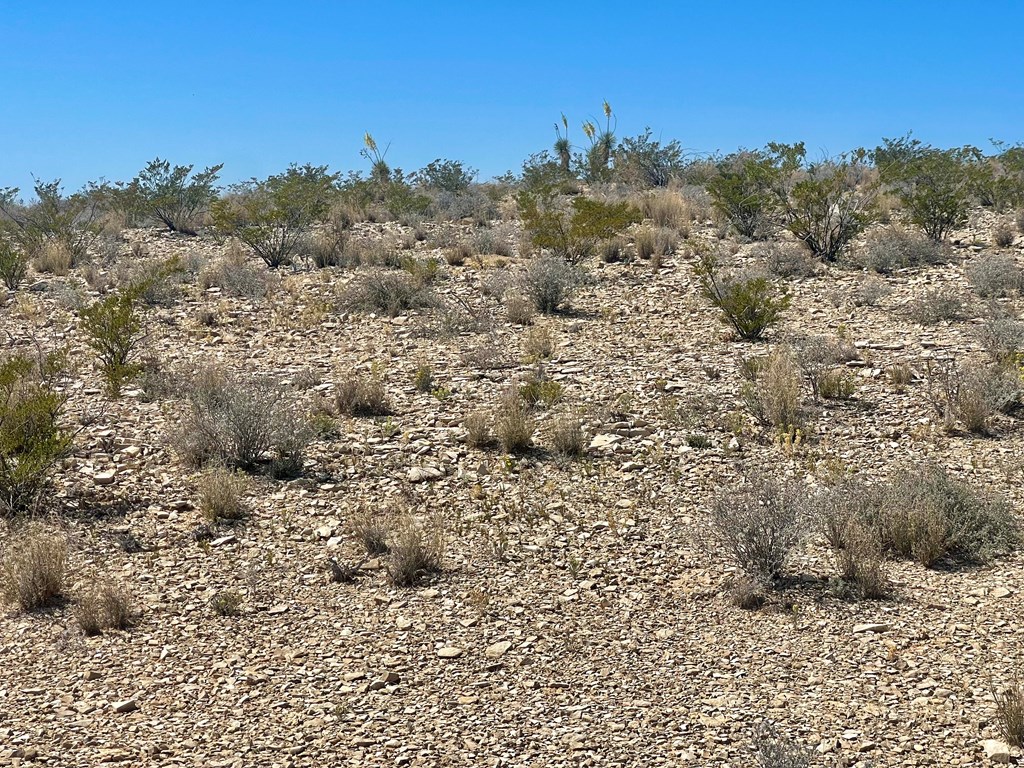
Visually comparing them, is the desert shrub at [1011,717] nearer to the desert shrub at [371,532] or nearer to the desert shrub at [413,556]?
the desert shrub at [413,556]

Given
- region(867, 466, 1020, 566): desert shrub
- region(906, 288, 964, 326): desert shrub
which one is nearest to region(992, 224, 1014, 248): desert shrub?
Answer: region(906, 288, 964, 326): desert shrub

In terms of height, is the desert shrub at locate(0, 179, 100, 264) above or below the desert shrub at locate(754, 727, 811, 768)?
above

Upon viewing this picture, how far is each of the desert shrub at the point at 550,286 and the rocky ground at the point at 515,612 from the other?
3.20 meters

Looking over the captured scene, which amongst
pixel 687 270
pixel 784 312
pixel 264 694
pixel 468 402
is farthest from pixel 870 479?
pixel 687 270

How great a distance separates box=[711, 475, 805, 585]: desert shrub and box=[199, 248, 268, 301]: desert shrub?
33.5 feet

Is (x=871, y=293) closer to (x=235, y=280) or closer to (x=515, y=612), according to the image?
(x=515, y=612)

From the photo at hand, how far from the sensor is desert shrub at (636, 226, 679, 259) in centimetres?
1664

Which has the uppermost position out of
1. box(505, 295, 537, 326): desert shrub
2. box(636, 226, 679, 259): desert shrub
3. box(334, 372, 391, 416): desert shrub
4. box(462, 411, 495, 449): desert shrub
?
box(636, 226, 679, 259): desert shrub

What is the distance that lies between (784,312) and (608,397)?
4.53 m

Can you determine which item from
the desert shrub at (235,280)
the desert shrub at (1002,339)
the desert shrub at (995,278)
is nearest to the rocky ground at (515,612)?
the desert shrub at (1002,339)

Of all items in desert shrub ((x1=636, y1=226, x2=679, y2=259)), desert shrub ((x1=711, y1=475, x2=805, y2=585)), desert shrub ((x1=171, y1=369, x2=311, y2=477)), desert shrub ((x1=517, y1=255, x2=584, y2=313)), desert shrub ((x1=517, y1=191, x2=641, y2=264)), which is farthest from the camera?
desert shrub ((x1=636, y1=226, x2=679, y2=259))

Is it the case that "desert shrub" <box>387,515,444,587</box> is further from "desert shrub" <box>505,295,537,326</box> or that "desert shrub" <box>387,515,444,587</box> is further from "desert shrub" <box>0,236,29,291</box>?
"desert shrub" <box>0,236,29,291</box>

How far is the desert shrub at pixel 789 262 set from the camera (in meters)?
14.6

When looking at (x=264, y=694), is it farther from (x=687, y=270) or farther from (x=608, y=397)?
(x=687, y=270)
